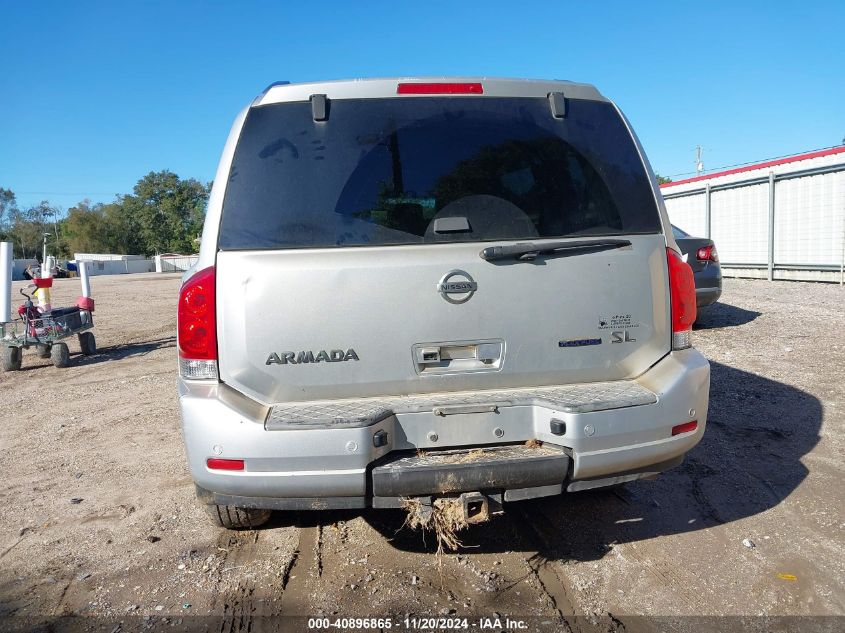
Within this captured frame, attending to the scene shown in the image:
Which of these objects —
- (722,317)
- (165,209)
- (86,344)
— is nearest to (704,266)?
(722,317)

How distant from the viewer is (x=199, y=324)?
108 inches

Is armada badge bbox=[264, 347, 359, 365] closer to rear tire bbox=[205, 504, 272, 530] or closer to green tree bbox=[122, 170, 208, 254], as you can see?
rear tire bbox=[205, 504, 272, 530]

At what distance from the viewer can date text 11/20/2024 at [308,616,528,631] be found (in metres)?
2.72

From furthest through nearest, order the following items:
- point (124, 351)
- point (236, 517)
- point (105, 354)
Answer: point (124, 351) < point (105, 354) < point (236, 517)

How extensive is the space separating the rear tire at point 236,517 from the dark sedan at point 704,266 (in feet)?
23.2

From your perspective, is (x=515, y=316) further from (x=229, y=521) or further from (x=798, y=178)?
(x=798, y=178)

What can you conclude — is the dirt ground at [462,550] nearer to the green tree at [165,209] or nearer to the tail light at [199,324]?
the tail light at [199,324]

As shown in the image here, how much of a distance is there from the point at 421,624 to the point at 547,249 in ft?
5.72

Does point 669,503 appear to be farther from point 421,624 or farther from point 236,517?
point 236,517

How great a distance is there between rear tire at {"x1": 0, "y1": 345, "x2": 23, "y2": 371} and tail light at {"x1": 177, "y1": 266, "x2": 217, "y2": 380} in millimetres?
A: 8580

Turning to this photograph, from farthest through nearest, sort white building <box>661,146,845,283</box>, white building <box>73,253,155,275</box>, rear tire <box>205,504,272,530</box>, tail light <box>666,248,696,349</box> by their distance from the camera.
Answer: white building <box>73,253,155,275</box> → white building <box>661,146,845,283</box> → rear tire <box>205,504,272,530</box> → tail light <box>666,248,696,349</box>

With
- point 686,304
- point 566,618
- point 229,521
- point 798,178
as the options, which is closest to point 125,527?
point 229,521

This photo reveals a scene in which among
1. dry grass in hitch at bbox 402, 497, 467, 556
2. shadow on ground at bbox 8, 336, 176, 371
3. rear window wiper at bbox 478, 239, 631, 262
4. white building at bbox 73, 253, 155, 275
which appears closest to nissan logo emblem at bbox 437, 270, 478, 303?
rear window wiper at bbox 478, 239, 631, 262

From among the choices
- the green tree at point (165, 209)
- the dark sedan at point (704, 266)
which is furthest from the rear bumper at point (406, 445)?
the green tree at point (165, 209)
